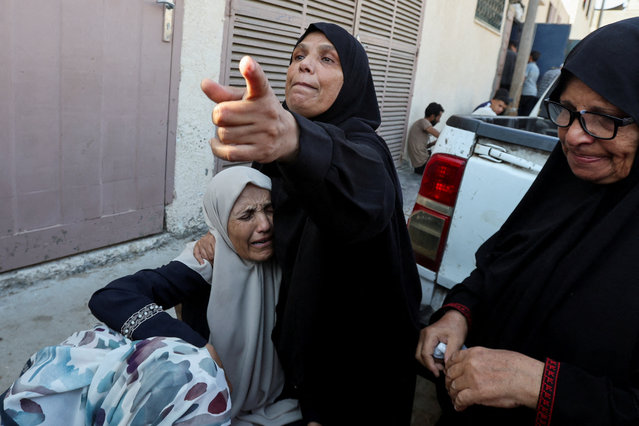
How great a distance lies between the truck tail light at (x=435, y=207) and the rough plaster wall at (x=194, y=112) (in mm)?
2035

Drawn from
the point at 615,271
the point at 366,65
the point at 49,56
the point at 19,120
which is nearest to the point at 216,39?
the point at 49,56

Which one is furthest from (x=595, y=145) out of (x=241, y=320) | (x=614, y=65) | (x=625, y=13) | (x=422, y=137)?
(x=625, y=13)

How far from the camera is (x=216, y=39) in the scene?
142 inches

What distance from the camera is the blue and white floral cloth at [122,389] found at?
1097 mm

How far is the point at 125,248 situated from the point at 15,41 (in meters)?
1.46

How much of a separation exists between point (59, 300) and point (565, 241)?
2705 mm

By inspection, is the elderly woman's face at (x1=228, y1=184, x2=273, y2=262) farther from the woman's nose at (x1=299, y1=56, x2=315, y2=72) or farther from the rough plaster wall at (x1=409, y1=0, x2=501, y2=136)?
the rough plaster wall at (x1=409, y1=0, x2=501, y2=136)

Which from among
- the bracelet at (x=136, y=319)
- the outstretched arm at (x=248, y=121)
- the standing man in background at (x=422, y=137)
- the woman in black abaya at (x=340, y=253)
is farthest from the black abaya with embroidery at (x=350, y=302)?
the standing man in background at (x=422, y=137)

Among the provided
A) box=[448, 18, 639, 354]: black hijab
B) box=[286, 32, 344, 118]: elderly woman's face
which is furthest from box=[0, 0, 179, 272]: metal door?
box=[448, 18, 639, 354]: black hijab

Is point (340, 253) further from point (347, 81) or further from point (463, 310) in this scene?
point (347, 81)

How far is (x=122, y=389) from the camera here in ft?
3.71

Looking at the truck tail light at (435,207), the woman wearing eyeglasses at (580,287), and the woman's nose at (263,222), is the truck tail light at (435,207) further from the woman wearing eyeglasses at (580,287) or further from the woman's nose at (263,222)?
the woman's nose at (263,222)

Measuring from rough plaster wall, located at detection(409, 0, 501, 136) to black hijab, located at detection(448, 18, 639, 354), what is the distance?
6.18 meters

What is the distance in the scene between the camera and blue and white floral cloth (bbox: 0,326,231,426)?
1097 mm
